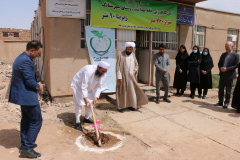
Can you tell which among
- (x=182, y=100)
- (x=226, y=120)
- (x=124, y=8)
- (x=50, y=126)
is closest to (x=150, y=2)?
(x=124, y=8)

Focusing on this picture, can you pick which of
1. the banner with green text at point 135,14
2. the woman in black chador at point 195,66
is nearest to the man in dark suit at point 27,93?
the banner with green text at point 135,14

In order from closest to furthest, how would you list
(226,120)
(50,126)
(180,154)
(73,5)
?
1. (180,154)
2. (50,126)
3. (226,120)
4. (73,5)

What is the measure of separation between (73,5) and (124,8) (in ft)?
4.98

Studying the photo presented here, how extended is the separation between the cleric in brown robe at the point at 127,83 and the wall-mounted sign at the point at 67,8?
1694 millimetres

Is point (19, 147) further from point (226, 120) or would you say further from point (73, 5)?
point (226, 120)

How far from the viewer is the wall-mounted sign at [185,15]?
7.49 meters

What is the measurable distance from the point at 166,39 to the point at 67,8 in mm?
3752

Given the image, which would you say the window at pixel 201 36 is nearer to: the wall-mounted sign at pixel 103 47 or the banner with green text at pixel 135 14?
the banner with green text at pixel 135 14

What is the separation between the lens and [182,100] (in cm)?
643

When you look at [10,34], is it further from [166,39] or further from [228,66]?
[228,66]

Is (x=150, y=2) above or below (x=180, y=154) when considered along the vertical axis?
above

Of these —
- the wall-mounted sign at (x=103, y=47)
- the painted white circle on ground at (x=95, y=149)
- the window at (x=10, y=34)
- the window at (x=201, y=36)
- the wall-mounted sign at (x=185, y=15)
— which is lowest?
the painted white circle on ground at (x=95, y=149)

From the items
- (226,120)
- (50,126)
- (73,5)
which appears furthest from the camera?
(73,5)

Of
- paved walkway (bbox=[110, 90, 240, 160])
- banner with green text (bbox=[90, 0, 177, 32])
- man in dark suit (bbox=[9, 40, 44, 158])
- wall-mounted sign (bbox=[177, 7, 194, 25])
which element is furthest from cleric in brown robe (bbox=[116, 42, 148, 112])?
wall-mounted sign (bbox=[177, 7, 194, 25])
